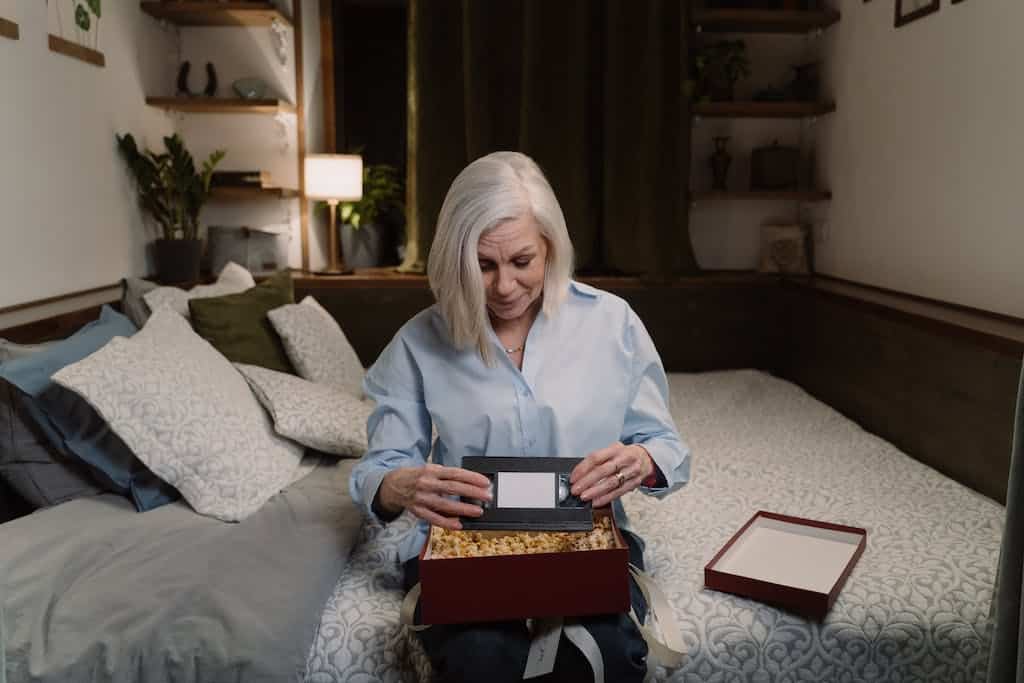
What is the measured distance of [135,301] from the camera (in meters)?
2.36

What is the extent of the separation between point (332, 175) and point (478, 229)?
195 centimetres

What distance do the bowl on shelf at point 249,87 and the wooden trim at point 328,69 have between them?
0.90 ft

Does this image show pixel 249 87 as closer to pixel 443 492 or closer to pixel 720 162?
pixel 720 162

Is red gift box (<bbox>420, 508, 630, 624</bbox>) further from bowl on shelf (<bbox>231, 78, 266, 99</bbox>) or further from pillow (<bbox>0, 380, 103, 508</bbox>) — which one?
bowl on shelf (<bbox>231, 78, 266, 99</bbox>)

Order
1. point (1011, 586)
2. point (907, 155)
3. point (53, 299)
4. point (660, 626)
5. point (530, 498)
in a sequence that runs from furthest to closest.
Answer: point (907, 155), point (53, 299), point (660, 626), point (530, 498), point (1011, 586)

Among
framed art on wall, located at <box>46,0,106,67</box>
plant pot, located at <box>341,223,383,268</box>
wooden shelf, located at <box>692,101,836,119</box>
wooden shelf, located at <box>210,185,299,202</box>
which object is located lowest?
plant pot, located at <box>341,223,383,268</box>

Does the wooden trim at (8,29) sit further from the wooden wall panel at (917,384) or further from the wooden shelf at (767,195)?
the wooden wall panel at (917,384)

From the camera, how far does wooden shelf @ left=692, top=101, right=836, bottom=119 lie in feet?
11.0

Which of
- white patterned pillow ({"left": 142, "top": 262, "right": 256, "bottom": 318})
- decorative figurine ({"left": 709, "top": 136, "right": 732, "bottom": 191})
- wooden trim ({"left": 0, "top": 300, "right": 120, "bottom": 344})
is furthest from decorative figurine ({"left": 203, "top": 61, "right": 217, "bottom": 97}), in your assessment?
decorative figurine ({"left": 709, "top": 136, "right": 732, "bottom": 191})

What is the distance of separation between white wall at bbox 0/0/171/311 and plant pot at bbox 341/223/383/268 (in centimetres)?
76

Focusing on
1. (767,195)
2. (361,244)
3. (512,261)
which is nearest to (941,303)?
(767,195)

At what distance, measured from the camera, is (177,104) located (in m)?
3.22

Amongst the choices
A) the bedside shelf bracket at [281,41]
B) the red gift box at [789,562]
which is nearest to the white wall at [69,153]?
the bedside shelf bracket at [281,41]

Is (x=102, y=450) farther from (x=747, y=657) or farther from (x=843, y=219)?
(x=843, y=219)
